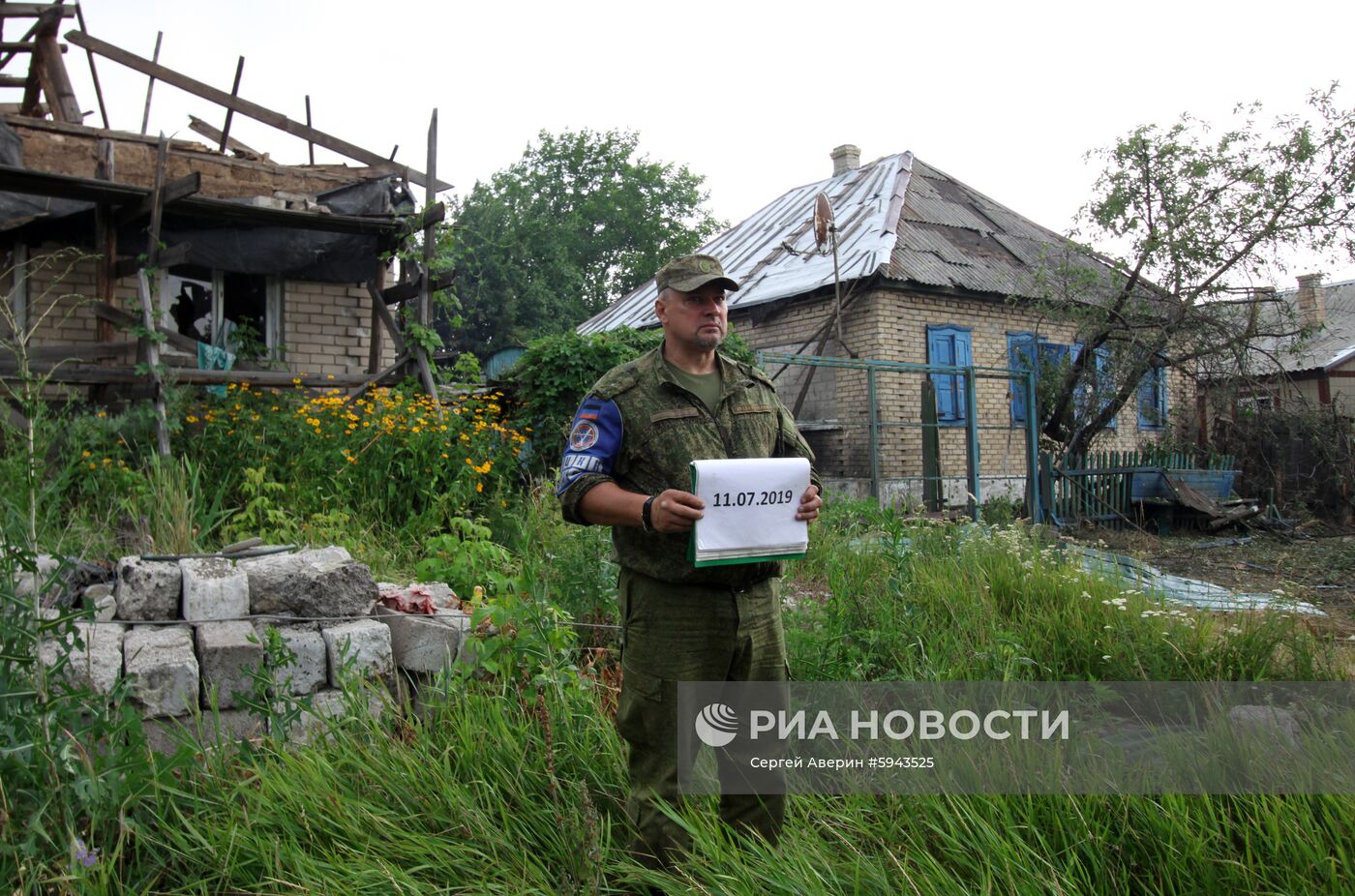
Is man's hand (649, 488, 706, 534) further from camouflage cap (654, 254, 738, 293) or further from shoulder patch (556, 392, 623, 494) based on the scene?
camouflage cap (654, 254, 738, 293)

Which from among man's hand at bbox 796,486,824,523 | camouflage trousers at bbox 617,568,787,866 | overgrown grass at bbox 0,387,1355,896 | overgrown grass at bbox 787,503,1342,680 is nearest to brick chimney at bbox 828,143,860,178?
overgrown grass at bbox 787,503,1342,680

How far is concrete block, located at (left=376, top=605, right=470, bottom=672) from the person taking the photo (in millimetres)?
3889

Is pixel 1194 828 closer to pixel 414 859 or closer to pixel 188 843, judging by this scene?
pixel 414 859

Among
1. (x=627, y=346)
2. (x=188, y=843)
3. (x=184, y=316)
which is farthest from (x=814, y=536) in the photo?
(x=184, y=316)

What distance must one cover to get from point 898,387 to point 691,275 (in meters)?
11.7

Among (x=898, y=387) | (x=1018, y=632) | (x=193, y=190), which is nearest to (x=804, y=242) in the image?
(x=898, y=387)

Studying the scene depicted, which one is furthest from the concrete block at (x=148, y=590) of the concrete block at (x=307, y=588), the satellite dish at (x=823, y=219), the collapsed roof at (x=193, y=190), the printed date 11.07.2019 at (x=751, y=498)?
the satellite dish at (x=823, y=219)

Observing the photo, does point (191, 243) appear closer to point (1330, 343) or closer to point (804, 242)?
point (804, 242)

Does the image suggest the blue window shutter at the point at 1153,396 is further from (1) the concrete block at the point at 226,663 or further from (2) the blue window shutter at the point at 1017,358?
(1) the concrete block at the point at 226,663

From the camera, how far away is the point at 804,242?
1662cm

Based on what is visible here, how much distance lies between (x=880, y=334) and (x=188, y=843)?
12.3 m

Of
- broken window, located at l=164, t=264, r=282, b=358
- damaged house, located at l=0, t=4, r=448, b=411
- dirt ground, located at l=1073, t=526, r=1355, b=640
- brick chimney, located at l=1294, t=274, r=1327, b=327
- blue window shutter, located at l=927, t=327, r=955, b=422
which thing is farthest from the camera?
blue window shutter, located at l=927, t=327, r=955, b=422

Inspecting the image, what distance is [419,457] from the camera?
6.84 meters

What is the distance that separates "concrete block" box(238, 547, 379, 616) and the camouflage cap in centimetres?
214
